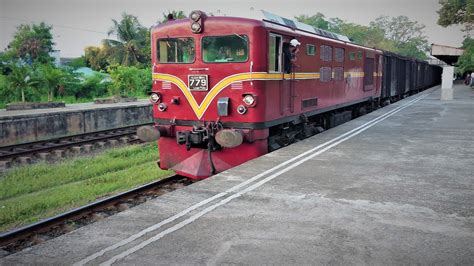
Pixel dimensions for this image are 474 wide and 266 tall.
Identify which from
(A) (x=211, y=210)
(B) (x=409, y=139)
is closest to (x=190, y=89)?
(A) (x=211, y=210)

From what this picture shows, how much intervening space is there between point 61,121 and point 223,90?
11295mm

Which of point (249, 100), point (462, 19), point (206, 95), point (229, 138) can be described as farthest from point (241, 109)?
point (462, 19)

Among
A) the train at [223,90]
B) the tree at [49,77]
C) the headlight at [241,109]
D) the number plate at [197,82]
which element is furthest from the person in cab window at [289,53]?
the tree at [49,77]

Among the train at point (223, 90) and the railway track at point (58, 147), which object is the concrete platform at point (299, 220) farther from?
the railway track at point (58, 147)

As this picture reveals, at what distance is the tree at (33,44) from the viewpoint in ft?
129

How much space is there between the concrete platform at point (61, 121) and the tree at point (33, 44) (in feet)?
73.7

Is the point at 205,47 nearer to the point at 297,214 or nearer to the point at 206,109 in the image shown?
the point at 206,109

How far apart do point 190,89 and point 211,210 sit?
3.90 m

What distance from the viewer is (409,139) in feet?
33.6

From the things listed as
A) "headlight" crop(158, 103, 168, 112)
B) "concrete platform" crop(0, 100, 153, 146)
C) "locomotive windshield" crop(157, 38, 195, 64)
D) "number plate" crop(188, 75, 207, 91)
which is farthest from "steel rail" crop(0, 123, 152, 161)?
"number plate" crop(188, 75, 207, 91)

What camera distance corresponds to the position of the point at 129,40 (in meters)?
42.7

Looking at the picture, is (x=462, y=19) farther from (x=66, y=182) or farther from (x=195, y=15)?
(x=66, y=182)

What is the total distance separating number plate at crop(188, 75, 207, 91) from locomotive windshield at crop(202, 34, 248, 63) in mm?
370

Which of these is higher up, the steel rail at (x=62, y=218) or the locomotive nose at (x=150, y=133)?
the locomotive nose at (x=150, y=133)
